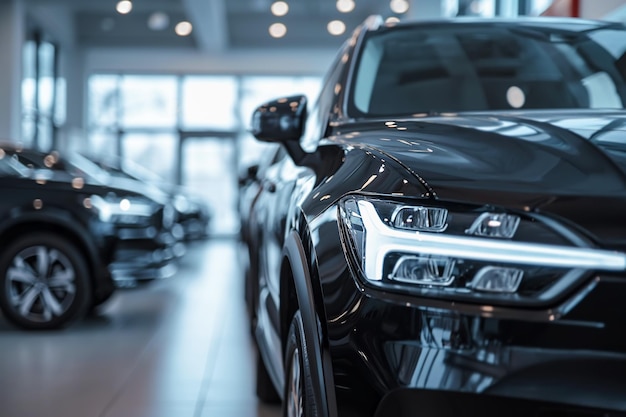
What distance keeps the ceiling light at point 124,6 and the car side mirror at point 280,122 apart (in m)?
14.6

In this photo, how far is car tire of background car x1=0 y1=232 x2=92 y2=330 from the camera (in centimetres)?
575

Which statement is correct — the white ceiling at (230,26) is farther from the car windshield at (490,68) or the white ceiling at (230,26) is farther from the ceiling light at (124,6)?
the car windshield at (490,68)

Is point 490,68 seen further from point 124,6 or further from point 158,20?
point 158,20

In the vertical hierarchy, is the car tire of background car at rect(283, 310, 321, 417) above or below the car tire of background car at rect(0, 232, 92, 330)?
above

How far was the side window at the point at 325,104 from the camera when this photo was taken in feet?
9.30

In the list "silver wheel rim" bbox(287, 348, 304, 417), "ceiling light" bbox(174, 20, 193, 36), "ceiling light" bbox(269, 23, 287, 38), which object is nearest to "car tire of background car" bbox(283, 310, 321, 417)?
"silver wheel rim" bbox(287, 348, 304, 417)

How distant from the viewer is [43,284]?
581 centimetres

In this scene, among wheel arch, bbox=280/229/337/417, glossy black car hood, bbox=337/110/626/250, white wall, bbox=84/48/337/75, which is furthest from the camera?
white wall, bbox=84/48/337/75

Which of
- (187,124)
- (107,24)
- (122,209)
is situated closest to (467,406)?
(122,209)

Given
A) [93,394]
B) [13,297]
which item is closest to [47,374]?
[93,394]

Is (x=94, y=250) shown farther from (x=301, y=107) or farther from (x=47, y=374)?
(x=301, y=107)

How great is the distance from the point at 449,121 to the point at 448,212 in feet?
2.00

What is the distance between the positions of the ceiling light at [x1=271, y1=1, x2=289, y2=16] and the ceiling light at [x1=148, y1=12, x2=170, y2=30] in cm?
226

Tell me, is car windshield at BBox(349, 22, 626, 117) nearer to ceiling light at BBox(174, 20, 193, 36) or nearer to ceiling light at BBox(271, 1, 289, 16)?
ceiling light at BBox(271, 1, 289, 16)
